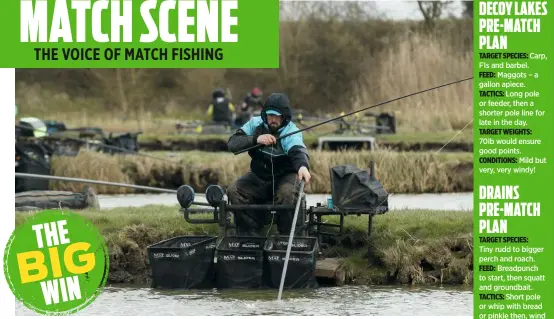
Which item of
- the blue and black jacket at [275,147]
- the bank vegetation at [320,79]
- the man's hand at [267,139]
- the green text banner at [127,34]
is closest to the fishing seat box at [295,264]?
the blue and black jacket at [275,147]

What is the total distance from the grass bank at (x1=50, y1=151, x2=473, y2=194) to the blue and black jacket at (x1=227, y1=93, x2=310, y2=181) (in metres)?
7.01

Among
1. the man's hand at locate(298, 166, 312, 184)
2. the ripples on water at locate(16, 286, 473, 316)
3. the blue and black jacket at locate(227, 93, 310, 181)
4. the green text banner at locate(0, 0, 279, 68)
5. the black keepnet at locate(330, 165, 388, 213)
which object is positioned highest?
the green text banner at locate(0, 0, 279, 68)

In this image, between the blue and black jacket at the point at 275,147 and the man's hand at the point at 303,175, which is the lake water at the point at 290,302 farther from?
the blue and black jacket at the point at 275,147

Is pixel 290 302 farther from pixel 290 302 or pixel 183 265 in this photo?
pixel 183 265

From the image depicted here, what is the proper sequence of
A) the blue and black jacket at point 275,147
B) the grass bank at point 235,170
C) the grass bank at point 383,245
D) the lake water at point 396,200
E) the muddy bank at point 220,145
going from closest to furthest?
the blue and black jacket at point 275,147 → the grass bank at point 383,245 → the lake water at point 396,200 → the grass bank at point 235,170 → the muddy bank at point 220,145

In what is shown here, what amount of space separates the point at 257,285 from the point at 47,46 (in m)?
2.70

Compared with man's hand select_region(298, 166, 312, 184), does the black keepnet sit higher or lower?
lower

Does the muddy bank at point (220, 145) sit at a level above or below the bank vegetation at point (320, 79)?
below

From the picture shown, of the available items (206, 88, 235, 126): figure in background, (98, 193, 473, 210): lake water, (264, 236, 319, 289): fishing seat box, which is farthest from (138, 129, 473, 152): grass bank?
(264, 236, 319, 289): fishing seat box

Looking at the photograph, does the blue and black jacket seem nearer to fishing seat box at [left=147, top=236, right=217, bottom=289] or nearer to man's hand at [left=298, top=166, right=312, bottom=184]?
man's hand at [left=298, top=166, right=312, bottom=184]

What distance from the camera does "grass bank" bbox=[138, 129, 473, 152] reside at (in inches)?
966

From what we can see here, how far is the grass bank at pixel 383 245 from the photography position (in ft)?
37.3

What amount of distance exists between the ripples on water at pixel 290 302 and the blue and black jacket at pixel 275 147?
1154mm

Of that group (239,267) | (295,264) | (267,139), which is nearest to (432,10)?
(267,139)
